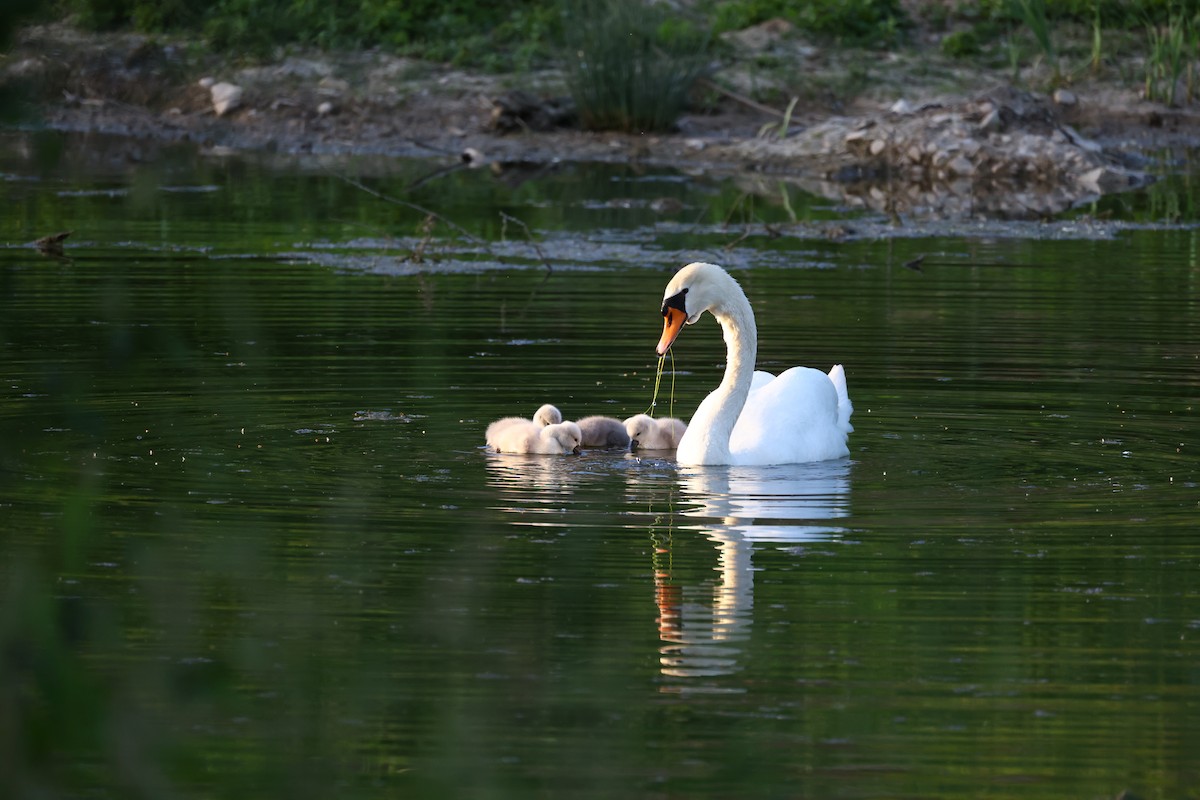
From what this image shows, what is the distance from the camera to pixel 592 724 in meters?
2.79

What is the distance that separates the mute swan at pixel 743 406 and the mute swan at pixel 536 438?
0.53 m

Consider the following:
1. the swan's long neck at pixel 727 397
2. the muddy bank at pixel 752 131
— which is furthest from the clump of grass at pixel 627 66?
the swan's long neck at pixel 727 397

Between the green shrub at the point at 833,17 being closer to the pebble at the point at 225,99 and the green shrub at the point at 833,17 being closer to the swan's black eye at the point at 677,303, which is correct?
the pebble at the point at 225,99

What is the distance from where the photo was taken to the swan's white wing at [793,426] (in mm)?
8883

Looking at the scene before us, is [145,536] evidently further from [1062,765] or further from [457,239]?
[457,239]

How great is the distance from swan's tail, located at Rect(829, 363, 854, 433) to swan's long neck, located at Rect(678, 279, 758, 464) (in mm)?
461

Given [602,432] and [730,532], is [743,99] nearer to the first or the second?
[602,432]

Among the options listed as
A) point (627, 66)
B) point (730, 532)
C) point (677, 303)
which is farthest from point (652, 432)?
point (627, 66)

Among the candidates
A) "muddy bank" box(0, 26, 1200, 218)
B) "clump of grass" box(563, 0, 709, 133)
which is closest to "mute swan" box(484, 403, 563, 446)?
"muddy bank" box(0, 26, 1200, 218)

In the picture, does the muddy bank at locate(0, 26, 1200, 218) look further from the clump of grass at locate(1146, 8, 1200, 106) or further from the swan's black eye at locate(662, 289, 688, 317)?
the swan's black eye at locate(662, 289, 688, 317)

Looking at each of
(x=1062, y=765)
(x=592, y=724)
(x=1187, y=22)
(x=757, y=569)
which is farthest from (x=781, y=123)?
(x=592, y=724)

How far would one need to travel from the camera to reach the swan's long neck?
885 centimetres

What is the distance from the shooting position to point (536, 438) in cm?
888

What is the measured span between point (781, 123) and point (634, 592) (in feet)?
67.8
